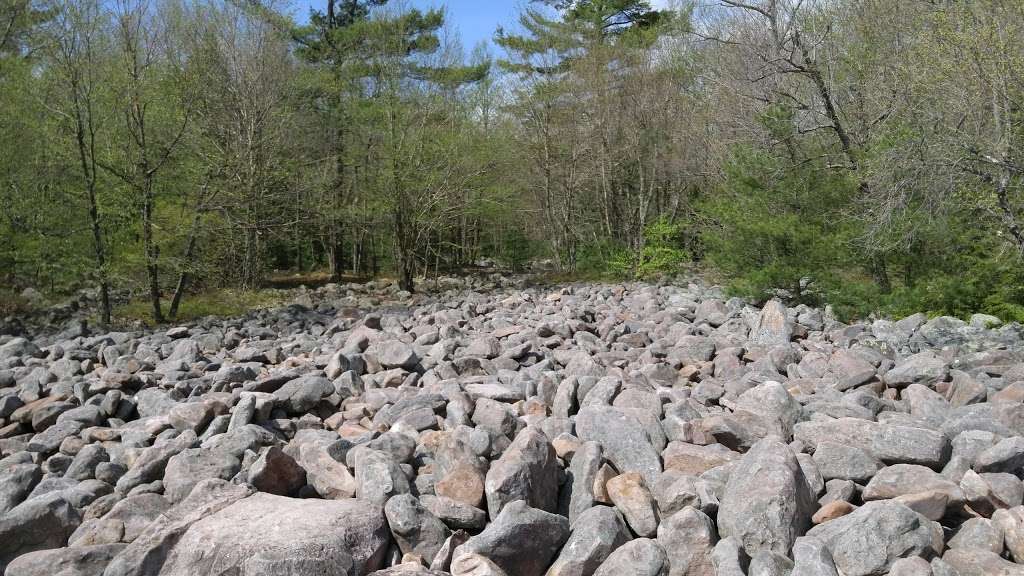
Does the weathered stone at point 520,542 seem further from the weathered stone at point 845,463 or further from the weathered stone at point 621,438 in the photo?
the weathered stone at point 845,463

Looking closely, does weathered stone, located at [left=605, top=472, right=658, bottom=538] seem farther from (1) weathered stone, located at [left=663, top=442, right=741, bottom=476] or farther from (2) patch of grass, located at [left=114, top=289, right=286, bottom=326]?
(2) patch of grass, located at [left=114, top=289, right=286, bottom=326]

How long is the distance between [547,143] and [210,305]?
9.47 m

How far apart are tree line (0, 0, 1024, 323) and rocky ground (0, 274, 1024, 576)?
2941 millimetres

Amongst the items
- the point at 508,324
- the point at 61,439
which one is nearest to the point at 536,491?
the point at 61,439

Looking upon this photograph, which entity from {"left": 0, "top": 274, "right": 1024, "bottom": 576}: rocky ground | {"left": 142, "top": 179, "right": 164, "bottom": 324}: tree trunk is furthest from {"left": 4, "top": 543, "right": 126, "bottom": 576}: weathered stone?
{"left": 142, "top": 179, "right": 164, "bottom": 324}: tree trunk

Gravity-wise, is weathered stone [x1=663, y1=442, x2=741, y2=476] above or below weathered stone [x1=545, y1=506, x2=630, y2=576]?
above

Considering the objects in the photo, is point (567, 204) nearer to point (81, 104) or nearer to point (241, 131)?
point (241, 131)

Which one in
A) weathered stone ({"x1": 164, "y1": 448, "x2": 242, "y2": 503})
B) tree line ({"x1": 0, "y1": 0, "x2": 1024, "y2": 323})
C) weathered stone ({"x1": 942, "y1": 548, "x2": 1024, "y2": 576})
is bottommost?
weathered stone ({"x1": 942, "y1": 548, "x2": 1024, "y2": 576})

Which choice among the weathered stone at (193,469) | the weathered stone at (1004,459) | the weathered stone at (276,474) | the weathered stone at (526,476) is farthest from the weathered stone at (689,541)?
the weathered stone at (193,469)

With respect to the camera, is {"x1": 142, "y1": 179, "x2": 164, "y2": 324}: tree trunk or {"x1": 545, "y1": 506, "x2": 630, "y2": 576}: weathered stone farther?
{"x1": 142, "y1": 179, "x2": 164, "y2": 324}: tree trunk

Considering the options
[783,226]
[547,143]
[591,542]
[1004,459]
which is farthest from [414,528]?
[547,143]

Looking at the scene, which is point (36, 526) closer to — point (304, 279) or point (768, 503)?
point (768, 503)

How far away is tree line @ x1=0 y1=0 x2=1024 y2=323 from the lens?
8008mm

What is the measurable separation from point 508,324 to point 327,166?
43.6 feet
